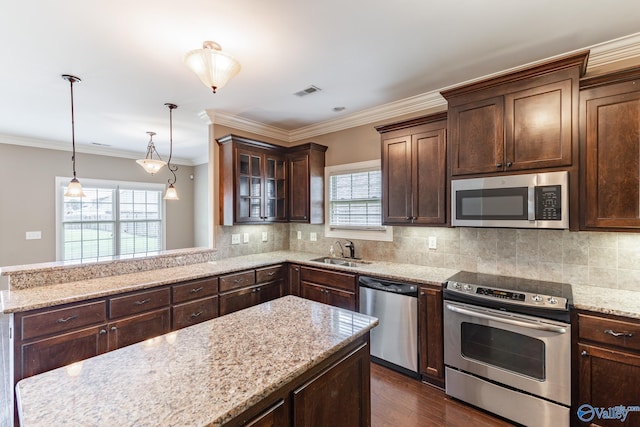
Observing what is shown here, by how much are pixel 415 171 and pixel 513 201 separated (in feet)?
2.96

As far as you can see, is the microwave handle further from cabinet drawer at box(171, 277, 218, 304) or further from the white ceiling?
cabinet drawer at box(171, 277, 218, 304)

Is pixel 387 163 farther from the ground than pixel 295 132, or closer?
closer

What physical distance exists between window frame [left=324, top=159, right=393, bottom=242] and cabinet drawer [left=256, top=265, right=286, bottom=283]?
0.85 m

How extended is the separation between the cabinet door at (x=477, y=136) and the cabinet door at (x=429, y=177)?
0.18 metres

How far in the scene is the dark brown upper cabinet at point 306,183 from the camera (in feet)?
13.0

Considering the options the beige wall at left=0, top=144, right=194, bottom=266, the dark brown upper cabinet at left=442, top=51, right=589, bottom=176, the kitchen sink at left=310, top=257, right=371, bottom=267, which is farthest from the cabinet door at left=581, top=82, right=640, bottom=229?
the beige wall at left=0, top=144, right=194, bottom=266

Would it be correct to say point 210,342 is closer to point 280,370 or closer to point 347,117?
point 280,370

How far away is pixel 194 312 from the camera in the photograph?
2.84m

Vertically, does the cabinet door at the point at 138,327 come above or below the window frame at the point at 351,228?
below

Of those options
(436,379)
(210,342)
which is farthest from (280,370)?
(436,379)

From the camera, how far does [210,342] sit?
136 cm

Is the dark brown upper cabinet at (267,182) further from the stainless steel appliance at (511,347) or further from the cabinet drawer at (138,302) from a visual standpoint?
the stainless steel appliance at (511,347)

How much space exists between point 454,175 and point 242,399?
2351 mm

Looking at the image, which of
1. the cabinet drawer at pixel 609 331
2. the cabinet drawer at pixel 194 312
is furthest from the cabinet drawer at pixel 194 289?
the cabinet drawer at pixel 609 331
